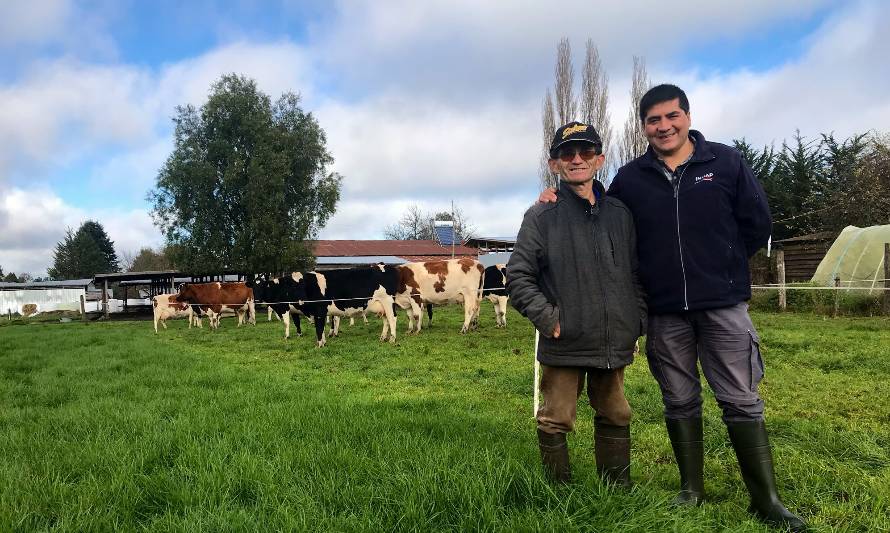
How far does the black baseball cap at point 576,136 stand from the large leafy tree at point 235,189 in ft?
81.8

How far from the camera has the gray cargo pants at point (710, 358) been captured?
102 inches

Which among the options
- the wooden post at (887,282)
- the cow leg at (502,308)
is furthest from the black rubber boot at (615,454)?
the wooden post at (887,282)

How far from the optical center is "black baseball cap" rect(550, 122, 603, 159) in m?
2.71

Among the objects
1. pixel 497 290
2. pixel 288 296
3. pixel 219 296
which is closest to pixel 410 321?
pixel 497 290

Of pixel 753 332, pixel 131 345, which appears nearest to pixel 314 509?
pixel 753 332

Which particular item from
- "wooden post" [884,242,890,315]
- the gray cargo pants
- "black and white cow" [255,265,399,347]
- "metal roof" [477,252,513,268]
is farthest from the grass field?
"metal roof" [477,252,513,268]

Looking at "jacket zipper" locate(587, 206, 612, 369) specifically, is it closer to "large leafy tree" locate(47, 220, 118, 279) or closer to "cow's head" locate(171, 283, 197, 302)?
"cow's head" locate(171, 283, 197, 302)

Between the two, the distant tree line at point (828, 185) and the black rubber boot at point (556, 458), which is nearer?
the black rubber boot at point (556, 458)

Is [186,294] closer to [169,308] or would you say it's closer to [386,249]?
[169,308]

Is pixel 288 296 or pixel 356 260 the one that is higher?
pixel 356 260

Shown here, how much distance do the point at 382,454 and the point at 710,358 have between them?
1.89 meters

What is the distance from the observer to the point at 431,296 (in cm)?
1423

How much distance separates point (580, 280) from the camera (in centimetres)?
268

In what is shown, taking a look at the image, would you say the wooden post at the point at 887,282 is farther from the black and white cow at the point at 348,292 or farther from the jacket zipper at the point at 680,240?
the jacket zipper at the point at 680,240
